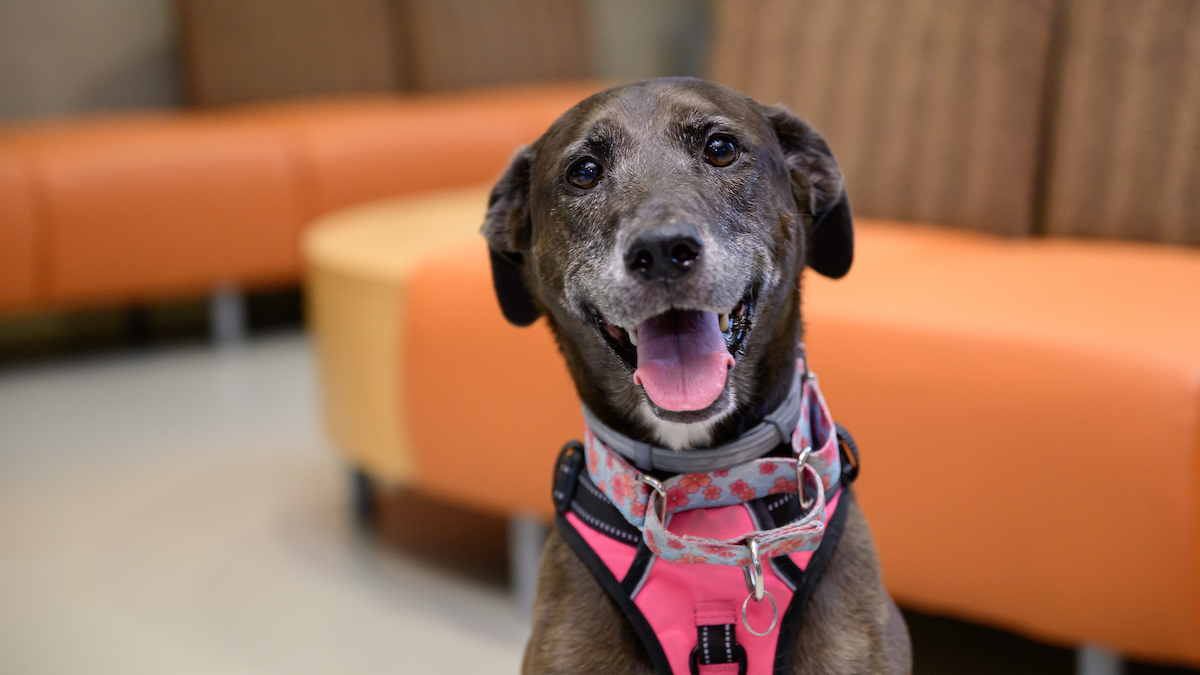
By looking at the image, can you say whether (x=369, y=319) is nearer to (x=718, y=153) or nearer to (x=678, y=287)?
(x=718, y=153)

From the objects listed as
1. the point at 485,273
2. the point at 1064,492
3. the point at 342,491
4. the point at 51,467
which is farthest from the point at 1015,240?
the point at 51,467

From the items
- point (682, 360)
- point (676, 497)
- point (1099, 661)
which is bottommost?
point (1099, 661)

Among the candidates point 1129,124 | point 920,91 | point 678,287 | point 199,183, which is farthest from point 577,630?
point 199,183

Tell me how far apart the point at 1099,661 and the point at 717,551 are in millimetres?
903

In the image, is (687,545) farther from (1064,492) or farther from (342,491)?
(342,491)

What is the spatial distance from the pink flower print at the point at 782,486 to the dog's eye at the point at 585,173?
0.35 m

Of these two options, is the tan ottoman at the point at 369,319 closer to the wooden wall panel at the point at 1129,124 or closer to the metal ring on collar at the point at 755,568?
the wooden wall panel at the point at 1129,124

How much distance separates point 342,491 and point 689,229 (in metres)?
2.15

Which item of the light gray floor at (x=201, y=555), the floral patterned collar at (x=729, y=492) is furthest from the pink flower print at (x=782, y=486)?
the light gray floor at (x=201, y=555)

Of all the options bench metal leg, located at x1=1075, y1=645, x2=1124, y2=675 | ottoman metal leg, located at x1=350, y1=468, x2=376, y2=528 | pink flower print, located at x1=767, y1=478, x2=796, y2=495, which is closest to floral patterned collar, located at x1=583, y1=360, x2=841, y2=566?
pink flower print, located at x1=767, y1=478, x2=796, y2=495

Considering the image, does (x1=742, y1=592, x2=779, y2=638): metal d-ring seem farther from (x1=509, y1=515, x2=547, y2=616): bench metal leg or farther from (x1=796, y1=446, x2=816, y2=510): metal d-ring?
(x1=509, y1=515, x2=547, y2=616): bench metal leg

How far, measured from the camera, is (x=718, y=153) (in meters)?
1.19

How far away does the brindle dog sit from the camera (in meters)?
1.07

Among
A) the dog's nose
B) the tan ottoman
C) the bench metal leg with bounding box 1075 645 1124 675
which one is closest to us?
the dog's nose
